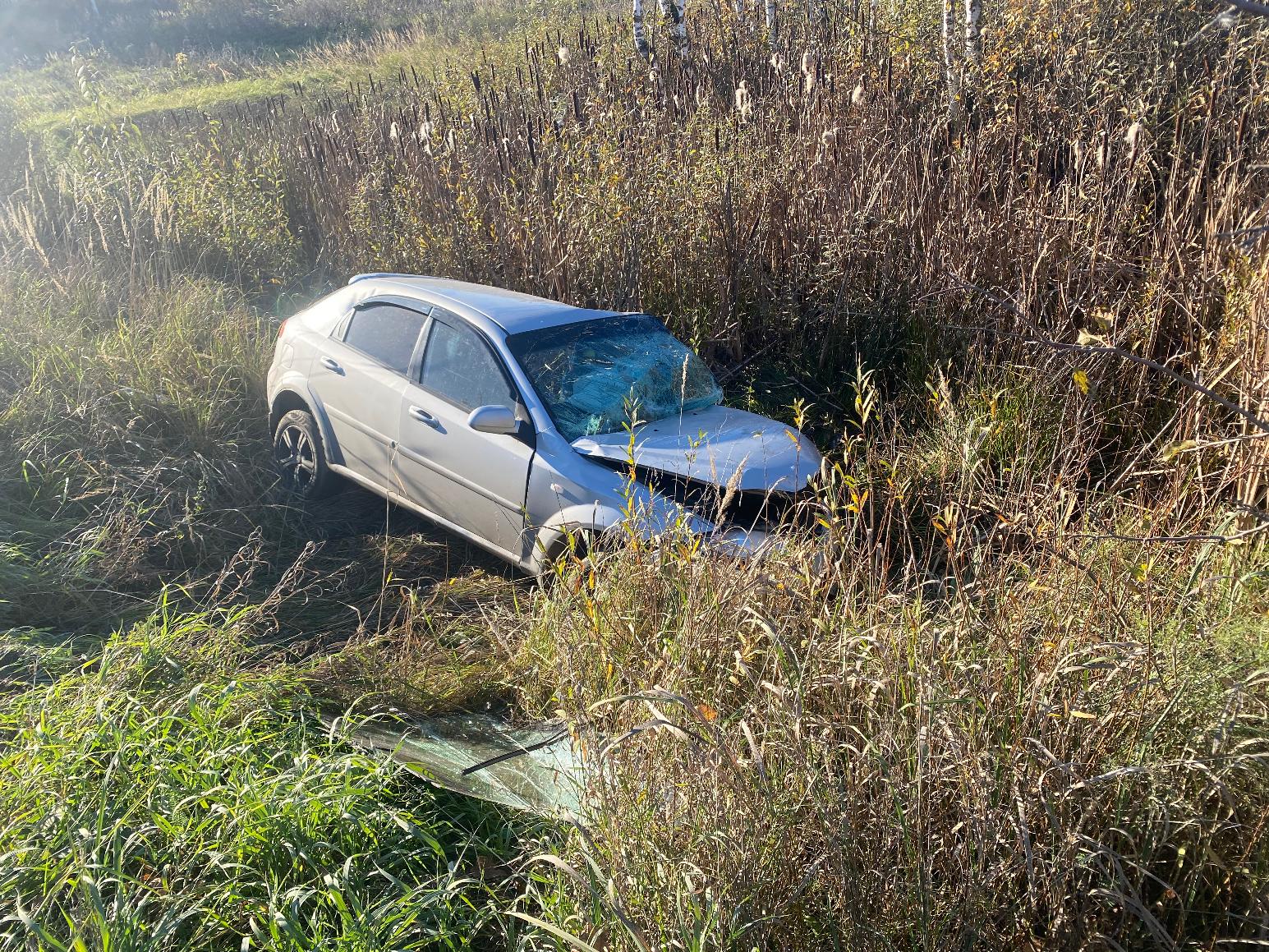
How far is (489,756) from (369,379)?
118 inches

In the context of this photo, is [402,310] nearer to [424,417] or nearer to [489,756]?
[424,417]

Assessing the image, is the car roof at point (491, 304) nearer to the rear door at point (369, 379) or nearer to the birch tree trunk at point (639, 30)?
the rear door at point (369, 379)

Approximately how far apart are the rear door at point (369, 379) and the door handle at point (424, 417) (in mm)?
157

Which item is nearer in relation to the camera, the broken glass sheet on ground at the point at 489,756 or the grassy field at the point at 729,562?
the grassy field at the point at 729,562

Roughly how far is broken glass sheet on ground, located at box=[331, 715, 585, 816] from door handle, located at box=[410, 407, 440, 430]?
200 cm

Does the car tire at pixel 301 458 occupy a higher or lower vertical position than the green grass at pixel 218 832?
lower

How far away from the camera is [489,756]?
365cm

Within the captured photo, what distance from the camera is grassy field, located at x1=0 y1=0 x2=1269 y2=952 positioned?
8.29ft

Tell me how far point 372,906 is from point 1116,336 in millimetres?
4583

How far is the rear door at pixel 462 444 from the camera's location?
17.1 feet

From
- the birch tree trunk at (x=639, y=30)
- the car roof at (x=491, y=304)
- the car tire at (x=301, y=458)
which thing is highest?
the birch tree trunk at (x=639, y=30)

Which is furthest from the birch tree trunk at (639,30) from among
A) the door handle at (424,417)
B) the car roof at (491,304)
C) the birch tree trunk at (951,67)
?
the door handle at (424,417)

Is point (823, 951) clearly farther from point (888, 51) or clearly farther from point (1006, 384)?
point (888, 51)

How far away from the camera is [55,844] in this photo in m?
2.80
